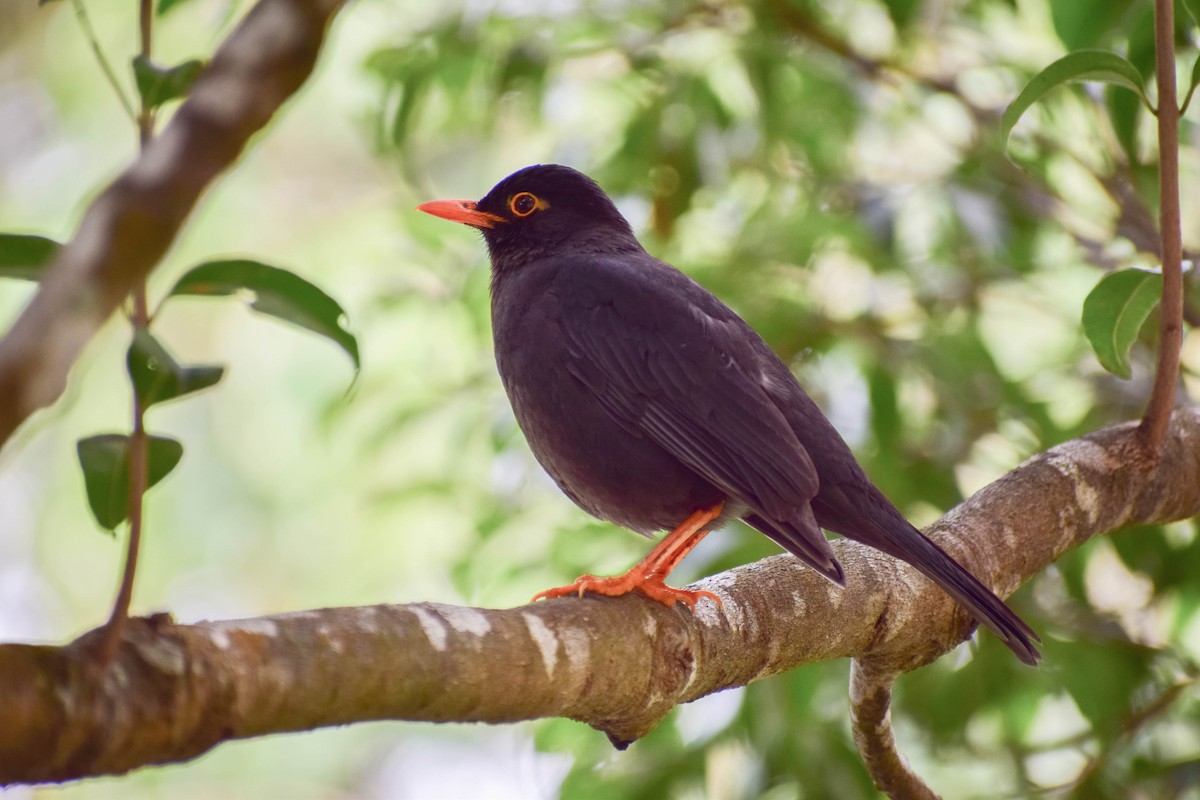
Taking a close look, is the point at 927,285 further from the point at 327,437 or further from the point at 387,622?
the point at 387,622

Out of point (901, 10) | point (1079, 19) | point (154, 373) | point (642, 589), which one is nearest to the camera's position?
point (154, 373)

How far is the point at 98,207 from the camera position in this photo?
1.41m

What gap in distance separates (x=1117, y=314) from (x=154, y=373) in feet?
7.82

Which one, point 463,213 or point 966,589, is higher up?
point 463,213

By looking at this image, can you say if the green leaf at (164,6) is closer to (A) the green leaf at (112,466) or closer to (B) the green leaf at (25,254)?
(B) the green leaf at (25,254)

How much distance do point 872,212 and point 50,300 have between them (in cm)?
417

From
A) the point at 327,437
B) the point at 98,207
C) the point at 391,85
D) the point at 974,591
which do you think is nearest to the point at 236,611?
the point at 327,437

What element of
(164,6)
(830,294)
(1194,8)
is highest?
(164,6)

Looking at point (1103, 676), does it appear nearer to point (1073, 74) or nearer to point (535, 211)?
point (1073, 74)

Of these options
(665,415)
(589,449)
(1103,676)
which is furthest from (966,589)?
(1103,676)

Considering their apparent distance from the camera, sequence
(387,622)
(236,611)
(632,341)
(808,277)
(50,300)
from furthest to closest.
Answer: (236,611)
(808,277)
(632,341)
(387,622)
(50,300)

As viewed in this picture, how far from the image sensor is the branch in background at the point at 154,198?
1326 mm

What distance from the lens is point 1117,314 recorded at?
3104 millimetres

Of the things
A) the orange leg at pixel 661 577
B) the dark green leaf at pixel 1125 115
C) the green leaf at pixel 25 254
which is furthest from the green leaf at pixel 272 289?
the dark green leaf at pixel 1125 115
